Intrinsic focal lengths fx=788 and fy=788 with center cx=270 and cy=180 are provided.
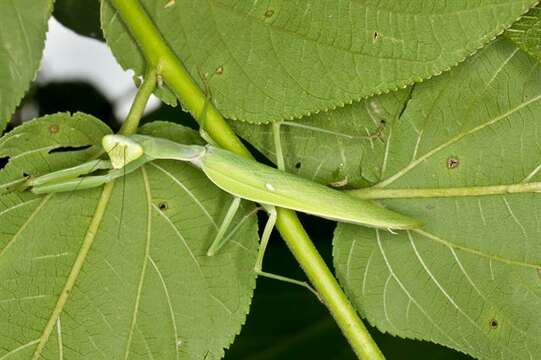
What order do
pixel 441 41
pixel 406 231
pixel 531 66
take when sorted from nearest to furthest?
1. pixel 441 41
2. pixel 531 66
3. pixel 406 231

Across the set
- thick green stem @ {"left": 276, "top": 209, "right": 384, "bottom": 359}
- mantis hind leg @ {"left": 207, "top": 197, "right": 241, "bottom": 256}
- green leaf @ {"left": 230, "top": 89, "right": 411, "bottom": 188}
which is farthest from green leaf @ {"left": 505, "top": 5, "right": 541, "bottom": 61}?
mantis hind leg @ {"left": 207, "top": 197, "right": 241, "bottom": 256}

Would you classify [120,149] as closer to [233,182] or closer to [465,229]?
[233,182]

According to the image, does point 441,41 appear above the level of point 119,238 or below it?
above

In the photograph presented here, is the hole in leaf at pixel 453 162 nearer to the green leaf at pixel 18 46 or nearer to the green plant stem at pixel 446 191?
the green plant stem at pixel 446 191

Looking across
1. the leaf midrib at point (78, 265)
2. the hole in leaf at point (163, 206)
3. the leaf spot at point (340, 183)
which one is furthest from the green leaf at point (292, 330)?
the leaf midrib at point (78, 265)

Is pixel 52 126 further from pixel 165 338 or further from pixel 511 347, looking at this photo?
pixel 511 347

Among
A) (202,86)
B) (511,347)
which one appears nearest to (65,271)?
(202,86)

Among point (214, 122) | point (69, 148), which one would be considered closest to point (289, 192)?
point (214, 122)
